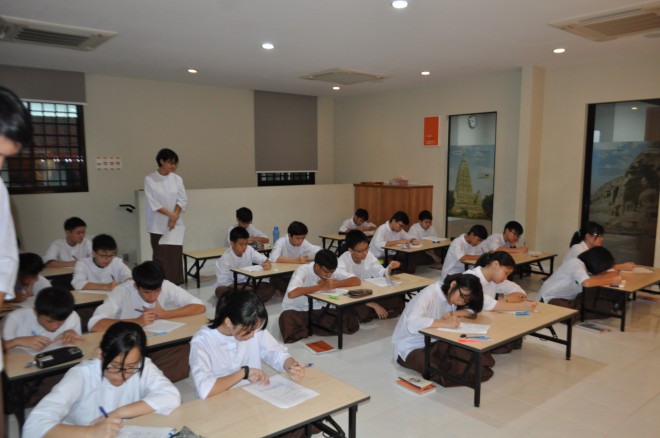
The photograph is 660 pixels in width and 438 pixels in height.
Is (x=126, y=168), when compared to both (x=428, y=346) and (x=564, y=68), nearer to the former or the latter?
(x=428, y=346)

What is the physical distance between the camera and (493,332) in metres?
3.86

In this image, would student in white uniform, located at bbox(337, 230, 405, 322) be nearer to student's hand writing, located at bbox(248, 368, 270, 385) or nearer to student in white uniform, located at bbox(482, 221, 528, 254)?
student in white uniform, located at bbox(482, 221, 528, 254)

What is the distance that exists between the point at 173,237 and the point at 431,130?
575 cm

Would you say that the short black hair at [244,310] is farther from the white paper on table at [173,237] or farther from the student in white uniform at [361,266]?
the white paper on table at [173,237]

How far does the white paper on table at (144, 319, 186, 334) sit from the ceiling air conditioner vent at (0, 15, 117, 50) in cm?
384

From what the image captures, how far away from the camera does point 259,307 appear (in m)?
Result: 2.81

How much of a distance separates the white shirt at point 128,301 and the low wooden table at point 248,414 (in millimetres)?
1788

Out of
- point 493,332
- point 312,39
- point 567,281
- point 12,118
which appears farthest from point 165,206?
point 12,118

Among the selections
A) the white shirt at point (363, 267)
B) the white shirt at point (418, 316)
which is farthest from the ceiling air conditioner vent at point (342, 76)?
the white shirt at point (418, 316)

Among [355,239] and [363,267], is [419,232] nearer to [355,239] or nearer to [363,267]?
[363,267]

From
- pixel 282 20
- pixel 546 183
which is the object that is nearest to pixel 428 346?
pixel 282 20

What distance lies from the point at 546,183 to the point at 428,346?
Answer: 224 inches

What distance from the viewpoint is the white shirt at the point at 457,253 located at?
7043 mm

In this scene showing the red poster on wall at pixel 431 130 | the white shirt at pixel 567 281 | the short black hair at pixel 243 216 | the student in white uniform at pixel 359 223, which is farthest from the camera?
the red poster on wall at pixel 431 130
